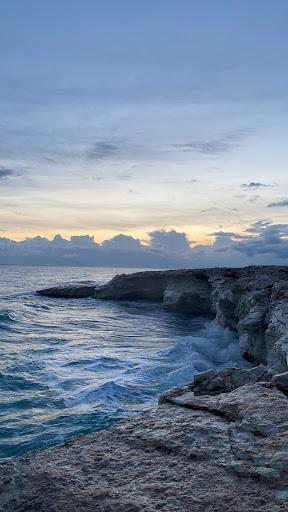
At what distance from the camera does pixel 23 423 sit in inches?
497

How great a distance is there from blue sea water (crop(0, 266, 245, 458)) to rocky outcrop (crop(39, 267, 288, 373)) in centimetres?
193

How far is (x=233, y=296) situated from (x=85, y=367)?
51.4ft

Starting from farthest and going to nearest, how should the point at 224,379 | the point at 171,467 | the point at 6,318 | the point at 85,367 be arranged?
1. the point at 6,318
2. the point at 85,367
3. the point at 224,379
4. the point at 171,467

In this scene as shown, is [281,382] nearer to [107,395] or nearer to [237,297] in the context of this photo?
[107,395]

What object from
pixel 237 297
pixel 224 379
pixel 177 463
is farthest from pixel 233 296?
pixel 177 463

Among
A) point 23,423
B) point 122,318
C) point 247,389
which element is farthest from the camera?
point 122,318

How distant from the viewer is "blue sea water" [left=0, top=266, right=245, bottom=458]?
1273cm

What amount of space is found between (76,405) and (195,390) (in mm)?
8161

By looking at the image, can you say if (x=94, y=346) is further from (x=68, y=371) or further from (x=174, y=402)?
(x=174, y=402)

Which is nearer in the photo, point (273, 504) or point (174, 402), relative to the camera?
point (273, 504)

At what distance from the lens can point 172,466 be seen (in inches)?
178

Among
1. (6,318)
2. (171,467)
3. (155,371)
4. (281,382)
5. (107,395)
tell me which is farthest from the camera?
(6,318)

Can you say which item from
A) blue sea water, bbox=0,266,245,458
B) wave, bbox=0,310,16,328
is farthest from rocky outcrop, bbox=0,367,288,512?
wave, bbox=0,310,16,328

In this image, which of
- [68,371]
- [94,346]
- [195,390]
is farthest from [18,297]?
[195,390]
